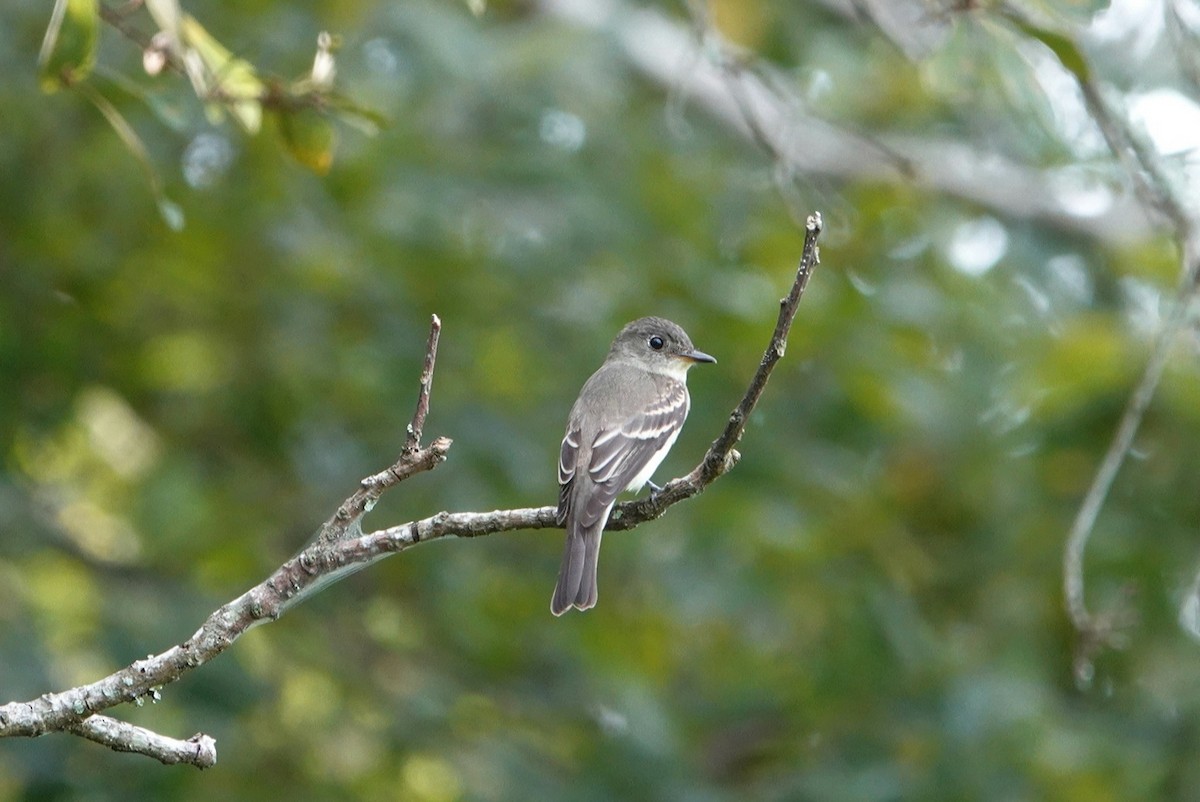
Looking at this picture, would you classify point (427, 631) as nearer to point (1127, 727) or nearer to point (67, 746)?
point (67, 746)

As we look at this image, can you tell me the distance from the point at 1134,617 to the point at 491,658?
2.79m

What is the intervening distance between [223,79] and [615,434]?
195cm

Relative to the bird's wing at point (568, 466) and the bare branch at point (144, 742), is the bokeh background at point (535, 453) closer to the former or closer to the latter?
the bird's wing at point (568, 466)

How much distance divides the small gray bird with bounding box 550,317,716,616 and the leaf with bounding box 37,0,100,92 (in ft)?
5.28

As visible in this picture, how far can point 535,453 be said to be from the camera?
22.4 feet

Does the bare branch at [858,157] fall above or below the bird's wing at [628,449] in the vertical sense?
above

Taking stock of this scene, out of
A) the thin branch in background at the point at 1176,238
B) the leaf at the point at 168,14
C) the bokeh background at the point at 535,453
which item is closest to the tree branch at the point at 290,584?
the leaf at the point at 168,14

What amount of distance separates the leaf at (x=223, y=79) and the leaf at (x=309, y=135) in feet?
0.44

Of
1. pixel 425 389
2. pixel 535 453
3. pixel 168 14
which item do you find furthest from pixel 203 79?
pixel 535 453

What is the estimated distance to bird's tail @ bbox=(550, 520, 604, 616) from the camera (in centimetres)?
440

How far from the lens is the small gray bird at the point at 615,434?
4449 mm

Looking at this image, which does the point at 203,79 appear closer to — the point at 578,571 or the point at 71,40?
the point at 71,40

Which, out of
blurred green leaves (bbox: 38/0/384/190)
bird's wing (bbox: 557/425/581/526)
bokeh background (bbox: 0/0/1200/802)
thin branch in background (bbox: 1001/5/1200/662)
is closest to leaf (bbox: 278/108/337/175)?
blurred green leaves (bbox: 38/0/384/190)

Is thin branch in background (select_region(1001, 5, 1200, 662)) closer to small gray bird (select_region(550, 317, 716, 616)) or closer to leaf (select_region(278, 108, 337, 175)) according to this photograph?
small gray bird (select_region(550, 317, 716, 616))
